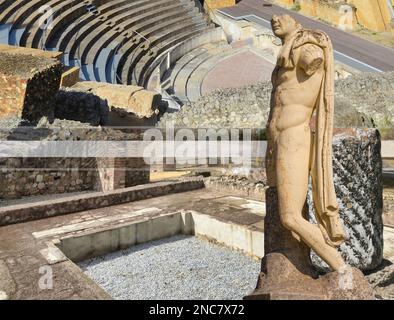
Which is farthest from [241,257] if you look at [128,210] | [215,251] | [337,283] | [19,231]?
[19,231]

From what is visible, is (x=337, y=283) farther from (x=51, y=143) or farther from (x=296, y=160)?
(x=51, y=143)

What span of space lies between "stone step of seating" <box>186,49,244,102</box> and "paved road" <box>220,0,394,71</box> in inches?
190

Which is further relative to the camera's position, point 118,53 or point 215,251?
point 118,53

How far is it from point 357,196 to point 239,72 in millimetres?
18943

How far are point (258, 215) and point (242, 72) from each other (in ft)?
55.4

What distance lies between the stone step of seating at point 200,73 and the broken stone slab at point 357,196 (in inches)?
565

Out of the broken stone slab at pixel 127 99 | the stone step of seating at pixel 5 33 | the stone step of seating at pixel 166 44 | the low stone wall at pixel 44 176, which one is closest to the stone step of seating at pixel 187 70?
the stone step of seating at pixel 166 44

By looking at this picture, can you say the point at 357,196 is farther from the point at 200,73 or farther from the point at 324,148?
the point at 200,73

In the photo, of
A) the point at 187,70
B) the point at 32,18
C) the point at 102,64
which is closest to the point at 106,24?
the point at 102,64

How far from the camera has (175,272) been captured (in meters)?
4.99

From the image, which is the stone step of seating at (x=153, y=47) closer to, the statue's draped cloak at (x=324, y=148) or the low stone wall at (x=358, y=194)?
the low stone wall at (x=358, y=194)

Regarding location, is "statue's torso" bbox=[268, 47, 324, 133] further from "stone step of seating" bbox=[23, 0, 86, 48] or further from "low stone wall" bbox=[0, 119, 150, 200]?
"stone step of seating" bbox=[23, 0, 86, 48]

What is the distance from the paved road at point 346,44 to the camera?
21.6 metres
